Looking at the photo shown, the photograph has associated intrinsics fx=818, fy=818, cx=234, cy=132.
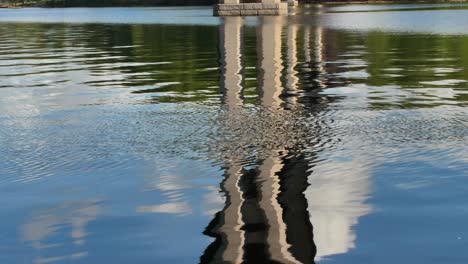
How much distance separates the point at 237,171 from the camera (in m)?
12.4

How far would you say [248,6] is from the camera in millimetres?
130500

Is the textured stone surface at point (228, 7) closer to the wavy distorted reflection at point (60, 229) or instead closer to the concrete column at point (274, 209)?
the concrete column at point (274, 209)

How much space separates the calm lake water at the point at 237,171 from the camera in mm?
8797

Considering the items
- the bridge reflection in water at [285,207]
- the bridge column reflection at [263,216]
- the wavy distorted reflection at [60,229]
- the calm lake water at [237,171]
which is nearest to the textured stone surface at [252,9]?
the calm lake water at [237,171]

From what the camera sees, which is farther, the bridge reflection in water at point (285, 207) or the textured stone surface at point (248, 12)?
the textured stone surface at point (248, 12)

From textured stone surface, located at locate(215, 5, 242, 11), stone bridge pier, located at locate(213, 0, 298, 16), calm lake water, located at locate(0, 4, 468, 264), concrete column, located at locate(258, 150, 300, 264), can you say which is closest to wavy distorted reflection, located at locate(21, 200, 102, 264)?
calm lake water, located at locate(0, 4, 468, 264)

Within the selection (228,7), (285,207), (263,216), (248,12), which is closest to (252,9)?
(248,12)

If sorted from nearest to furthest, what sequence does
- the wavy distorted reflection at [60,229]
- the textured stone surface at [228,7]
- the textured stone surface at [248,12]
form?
the wavy distorted reflection at [60,229] < the textured stone surface at [228,7] < the textured stone surface at [248,12]

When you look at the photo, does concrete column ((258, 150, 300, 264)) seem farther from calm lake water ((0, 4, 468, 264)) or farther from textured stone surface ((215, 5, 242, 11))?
textured stone surface ((215, 5, 242, 11))

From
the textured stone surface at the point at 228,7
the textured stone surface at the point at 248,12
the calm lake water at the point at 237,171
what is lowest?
the textured stone surface at the point at 248,12

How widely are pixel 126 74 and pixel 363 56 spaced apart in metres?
12.7

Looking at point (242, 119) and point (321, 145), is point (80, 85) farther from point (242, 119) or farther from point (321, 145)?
point (321, 145)

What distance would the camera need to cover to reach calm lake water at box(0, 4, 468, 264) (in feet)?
28.9

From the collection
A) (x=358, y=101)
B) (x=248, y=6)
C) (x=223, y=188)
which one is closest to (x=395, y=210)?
(x=223, y=188)
